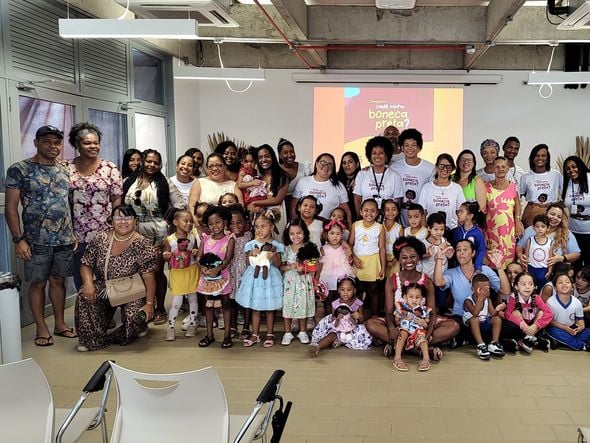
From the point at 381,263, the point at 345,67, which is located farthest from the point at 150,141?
the point at 381,263

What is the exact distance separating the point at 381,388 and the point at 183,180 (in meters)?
2.75

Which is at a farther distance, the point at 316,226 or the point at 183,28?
the point at 316,226

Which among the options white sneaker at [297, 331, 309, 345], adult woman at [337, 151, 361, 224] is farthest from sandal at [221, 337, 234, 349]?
adult woman at [337, 151, 361, 224]

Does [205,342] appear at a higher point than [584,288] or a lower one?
lower

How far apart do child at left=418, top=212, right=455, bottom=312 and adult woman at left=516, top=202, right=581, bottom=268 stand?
85 centimetres

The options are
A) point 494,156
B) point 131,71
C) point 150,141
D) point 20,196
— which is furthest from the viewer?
point 150,141

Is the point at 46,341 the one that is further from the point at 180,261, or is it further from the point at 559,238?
the point at 559,238

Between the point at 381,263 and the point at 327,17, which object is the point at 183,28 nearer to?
the point at 381,263

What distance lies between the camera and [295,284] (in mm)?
4551

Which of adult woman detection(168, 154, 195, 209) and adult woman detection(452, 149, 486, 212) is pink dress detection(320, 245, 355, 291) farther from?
adult woman detection(168, 154, 195, 209)

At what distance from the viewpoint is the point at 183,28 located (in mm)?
4109

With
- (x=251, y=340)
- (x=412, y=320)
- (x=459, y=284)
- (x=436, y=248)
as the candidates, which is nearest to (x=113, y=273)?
(x=251, y=340)

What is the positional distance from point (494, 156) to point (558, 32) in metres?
3.78

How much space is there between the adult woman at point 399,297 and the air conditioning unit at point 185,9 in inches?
97.7
